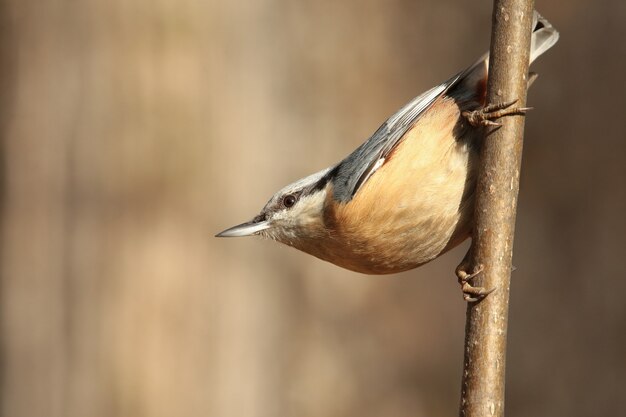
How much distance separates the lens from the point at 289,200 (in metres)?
3.00

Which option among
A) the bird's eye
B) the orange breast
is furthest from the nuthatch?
the bird's eye

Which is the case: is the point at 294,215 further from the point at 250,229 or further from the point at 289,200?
the point at 250,229

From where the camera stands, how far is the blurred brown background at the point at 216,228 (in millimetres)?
5801

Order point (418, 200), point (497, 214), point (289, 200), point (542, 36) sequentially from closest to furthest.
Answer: point (497, 214) < point (418, 200) < point (542, 36) < point (289, 200)

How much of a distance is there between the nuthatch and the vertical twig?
43cm

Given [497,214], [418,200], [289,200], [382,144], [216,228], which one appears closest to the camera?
[497,214]

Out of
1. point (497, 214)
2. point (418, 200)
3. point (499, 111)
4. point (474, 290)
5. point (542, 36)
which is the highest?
point (542, 36)

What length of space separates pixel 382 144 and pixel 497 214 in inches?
28.3

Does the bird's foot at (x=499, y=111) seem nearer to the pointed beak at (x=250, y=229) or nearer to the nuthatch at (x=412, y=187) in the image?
the nuthatch at (x=412, y=187)

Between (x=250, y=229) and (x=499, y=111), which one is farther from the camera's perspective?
(x=250, y=229)

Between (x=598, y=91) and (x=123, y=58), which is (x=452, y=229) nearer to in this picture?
(x=598, y=91)

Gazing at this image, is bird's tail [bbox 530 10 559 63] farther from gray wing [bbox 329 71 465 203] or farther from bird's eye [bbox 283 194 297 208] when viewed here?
bird's eye [bbox 283 194 297 208]

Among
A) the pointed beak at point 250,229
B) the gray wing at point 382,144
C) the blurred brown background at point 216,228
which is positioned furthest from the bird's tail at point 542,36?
the blurred brown background at point 216,228

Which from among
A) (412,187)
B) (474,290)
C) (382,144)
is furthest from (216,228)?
(474,290)
